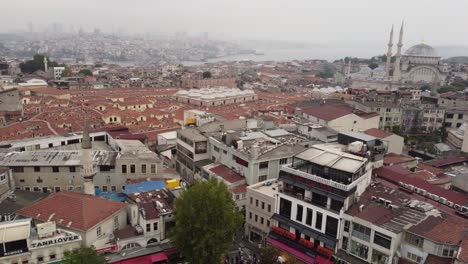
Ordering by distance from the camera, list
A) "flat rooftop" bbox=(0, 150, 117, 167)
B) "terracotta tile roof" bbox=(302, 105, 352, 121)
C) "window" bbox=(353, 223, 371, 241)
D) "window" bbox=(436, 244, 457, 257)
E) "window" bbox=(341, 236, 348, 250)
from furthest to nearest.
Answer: "terracotta tile roof" bbox=(302, 105, 352, 121), "flat rooftop" bbox=(0, 150, 117, 167), "window" bbox=(341, 236, 348, 250), "window" bbox=(353, 223, 371, 241), "window" bbox=(436, 244, 457, 257)

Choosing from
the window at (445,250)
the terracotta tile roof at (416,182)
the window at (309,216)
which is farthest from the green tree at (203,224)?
the terracotta tile roof at (416,182)

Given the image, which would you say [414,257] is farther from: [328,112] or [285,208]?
[328,112]

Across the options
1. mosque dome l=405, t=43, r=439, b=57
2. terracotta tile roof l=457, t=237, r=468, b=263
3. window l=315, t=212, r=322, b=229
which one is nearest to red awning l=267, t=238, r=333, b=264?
window l=315, t=212, r=322, b=229

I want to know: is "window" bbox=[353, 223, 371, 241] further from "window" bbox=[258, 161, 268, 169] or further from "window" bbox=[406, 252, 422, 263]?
"window" bbox=[258, 161, 268, 169]

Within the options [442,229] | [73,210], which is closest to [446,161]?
[442,229]

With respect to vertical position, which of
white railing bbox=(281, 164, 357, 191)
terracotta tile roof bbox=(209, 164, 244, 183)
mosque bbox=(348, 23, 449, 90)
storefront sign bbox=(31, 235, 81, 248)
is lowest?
storefront sign bbox=(31, 235, 81, 248)

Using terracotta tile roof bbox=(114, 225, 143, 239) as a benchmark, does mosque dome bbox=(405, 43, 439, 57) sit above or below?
above

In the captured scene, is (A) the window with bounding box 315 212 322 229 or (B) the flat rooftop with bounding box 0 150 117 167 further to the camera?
(B) the flat rooftop with bounding box 0 150 117 167

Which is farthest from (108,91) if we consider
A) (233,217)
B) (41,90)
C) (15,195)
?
(233,217)
